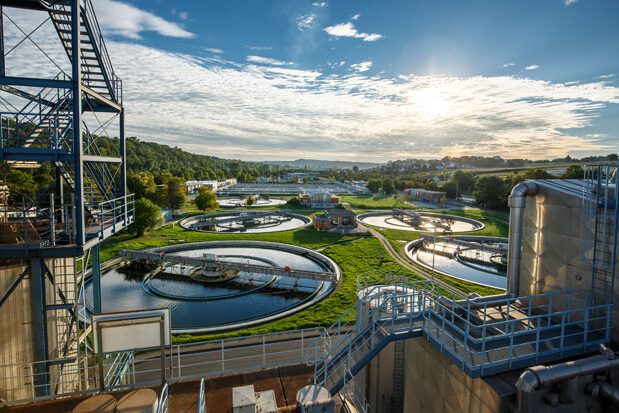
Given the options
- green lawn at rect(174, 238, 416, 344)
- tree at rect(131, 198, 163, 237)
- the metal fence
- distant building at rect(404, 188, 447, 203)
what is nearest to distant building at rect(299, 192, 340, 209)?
distant building at rect(404, 188, 447, 203)

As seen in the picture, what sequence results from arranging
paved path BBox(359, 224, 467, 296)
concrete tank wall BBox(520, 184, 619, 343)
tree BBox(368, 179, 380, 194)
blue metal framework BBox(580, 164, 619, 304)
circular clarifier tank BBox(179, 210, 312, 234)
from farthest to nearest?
1. tree BBox(368, 179, 380, 194)
2. circular clarifier tank BBox(179, 210, 312, 234)
3. paved path BBox(359, 224, 467, 296)
4. concrete tank wall BBox(520, 184, 619, 343)
5. blue metal framework BBox(580, 164, 619, 304)

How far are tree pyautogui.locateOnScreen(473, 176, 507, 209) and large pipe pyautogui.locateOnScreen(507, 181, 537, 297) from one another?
5636 centimetres

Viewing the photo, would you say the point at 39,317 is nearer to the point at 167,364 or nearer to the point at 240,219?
the point at 167,364

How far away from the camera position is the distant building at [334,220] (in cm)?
4153

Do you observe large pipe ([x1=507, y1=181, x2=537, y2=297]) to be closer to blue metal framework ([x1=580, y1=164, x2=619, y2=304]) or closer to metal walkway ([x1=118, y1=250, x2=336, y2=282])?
blue metal framework ([x1=580, y1=164, x2=619, y2=304])

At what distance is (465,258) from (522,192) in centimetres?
2318

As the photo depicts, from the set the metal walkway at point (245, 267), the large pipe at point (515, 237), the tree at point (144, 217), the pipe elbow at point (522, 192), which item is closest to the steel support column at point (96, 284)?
the large pipe at point (515, 237)

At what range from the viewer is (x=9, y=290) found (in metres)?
7.83

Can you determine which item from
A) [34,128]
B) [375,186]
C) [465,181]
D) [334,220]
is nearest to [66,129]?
[34,128]

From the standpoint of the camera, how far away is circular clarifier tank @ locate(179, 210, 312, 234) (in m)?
44.2

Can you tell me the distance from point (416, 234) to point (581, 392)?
107 feet

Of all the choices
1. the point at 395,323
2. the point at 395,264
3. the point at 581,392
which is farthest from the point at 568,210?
the point at 395,264

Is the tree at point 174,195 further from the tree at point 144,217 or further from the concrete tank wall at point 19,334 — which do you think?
the concrete tank wall at point 19,334

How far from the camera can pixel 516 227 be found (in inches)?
388
